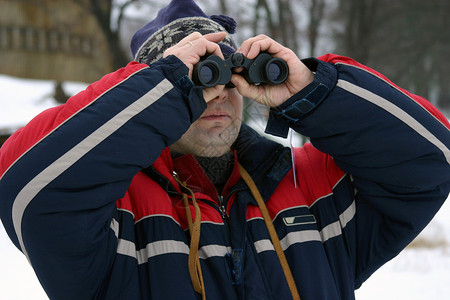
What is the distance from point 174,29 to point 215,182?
0.52 metres

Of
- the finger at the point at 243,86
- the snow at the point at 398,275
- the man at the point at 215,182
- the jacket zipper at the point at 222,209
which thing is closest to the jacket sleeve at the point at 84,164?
the man at the point at 215,182

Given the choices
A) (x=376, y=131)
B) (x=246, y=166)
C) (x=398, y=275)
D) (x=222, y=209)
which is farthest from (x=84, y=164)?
(x=398, y=275)

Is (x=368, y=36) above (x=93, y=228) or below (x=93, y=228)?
above

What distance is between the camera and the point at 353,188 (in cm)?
151

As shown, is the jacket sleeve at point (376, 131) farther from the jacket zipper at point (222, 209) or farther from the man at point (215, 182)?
the jacket zipper at point (222, 209)

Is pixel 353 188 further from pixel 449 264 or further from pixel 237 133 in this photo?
pixel 449 264

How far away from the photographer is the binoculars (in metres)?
1.28

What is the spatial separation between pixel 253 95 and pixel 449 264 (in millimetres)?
3723

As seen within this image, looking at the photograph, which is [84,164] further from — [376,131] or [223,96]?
[376,131]

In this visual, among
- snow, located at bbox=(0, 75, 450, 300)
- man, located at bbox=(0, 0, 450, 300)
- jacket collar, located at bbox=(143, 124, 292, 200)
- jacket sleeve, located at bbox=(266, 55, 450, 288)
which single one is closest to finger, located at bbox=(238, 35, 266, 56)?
man, located at bbox=(0, 0, 450, 300)

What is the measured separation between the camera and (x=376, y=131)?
1322 mm

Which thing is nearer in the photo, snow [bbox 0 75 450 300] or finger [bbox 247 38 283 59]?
finger [bbox 247 38 283 59]

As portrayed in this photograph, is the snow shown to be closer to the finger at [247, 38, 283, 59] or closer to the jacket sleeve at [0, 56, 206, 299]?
the jacket sleeve at [0, 56, 206, 299]

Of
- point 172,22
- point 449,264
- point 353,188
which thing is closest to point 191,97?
point 172,22
